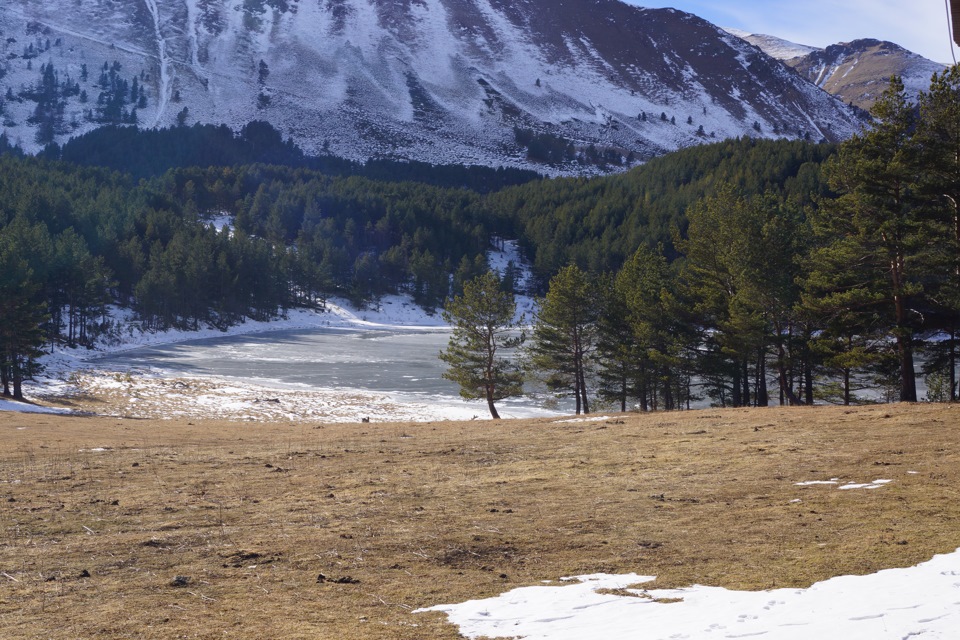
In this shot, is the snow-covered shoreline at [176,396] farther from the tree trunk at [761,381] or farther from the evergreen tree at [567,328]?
the tree trunk at [761,381]

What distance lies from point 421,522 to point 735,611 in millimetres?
5515

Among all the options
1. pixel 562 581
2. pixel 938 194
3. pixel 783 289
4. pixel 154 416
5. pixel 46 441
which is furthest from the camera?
pixel 154 416

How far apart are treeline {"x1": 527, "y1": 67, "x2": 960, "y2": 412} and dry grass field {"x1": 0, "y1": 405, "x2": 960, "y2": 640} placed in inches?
270

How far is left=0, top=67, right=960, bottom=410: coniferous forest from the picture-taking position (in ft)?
84.1

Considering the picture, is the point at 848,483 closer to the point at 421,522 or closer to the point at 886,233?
the point at 421,522

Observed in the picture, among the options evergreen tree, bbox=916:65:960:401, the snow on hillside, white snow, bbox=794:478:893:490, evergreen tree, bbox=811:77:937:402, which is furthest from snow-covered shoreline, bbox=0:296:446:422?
white snow, bbox=794:478:893:490

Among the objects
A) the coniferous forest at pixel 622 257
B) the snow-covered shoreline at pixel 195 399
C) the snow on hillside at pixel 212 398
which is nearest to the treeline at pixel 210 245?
the coniferous forest at pixel 622 257

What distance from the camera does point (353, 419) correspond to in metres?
41.2

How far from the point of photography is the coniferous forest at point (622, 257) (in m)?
25.6

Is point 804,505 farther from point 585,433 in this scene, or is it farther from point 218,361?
point 218,361

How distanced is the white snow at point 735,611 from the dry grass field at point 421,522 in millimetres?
411

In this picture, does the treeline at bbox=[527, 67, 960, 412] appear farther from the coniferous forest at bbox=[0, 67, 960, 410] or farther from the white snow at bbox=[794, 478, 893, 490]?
the white snow at bbox=[794, 478, 893, 490]

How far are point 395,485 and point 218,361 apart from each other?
205ft

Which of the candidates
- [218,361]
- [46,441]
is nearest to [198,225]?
[218,361]
